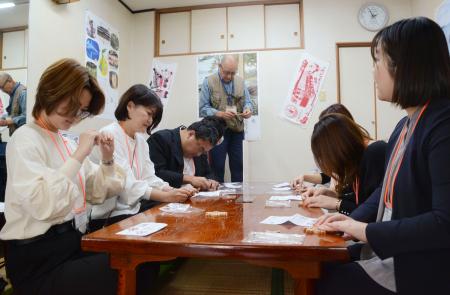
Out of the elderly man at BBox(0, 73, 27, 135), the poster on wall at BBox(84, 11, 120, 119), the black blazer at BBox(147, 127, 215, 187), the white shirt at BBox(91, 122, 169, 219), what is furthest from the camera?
the poster on wall at BBox(84, 11, 120, 119)

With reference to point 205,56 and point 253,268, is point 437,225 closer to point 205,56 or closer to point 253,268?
point 253,268

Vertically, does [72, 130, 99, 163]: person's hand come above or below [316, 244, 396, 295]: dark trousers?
above

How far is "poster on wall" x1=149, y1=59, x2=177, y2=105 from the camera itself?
396 centimetres

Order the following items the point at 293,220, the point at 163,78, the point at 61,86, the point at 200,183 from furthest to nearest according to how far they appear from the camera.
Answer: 1. the point at 163,78
2. the point at 200,183
3. the point at 61,86
4. the point at 293,220

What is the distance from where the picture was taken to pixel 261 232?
0.91 meters

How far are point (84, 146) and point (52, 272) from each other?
0.43 metres

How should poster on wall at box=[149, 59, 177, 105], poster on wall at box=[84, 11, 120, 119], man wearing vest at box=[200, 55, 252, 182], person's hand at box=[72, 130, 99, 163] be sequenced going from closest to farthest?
person's hand at box=[72, 130, 99, 163], poster on wall at box=[84, 11, 120, 119], man wearing vest at box=[200, 55, 252, 182], poster on wall at box=[149, 59, 177, 105]

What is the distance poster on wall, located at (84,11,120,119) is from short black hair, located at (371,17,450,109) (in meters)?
2.75

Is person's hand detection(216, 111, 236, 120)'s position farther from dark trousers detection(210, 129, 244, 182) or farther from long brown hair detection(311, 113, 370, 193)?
long brown hair detection(311, 113, 370, 193)

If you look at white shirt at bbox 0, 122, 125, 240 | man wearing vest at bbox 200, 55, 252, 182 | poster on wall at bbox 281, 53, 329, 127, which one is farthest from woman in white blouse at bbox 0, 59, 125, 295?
poster on wall at bbox 281, 53, 329, 127

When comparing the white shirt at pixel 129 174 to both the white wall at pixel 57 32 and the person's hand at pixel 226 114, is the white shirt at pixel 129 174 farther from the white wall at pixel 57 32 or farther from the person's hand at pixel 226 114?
the person's hand at pixel 226 114

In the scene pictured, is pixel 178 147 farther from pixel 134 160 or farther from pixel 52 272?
pixel 52 272

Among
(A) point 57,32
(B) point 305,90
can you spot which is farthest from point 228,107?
(A) point 57,32

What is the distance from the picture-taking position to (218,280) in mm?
1941
